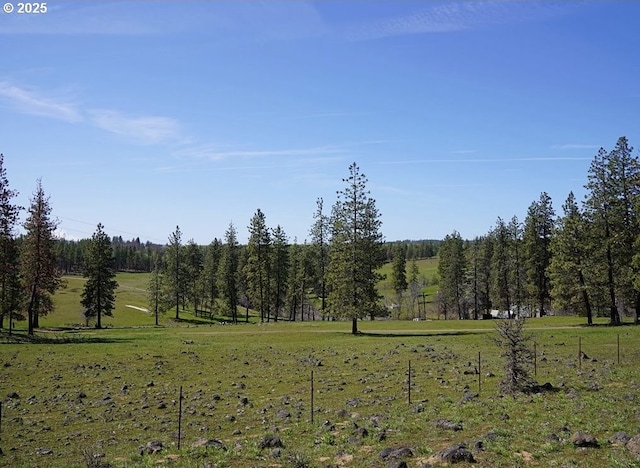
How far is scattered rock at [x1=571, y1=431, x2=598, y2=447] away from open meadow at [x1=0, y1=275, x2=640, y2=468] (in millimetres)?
211

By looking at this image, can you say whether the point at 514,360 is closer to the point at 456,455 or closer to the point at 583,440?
the point at 583,440

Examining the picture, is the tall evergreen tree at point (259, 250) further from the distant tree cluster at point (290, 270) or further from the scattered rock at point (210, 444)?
the scattered rock at point (210, 444)

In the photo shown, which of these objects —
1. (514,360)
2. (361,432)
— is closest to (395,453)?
(361,432)

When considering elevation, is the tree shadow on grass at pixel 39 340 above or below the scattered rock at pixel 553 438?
below

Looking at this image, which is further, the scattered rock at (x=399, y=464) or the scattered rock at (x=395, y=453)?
the scattered rock at (x=395, y=453)

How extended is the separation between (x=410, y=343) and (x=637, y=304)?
27358 mm

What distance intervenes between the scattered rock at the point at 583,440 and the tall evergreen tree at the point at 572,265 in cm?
4621

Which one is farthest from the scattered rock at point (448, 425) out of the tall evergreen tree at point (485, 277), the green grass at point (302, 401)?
the tall evergreen tree at point (485, 277)

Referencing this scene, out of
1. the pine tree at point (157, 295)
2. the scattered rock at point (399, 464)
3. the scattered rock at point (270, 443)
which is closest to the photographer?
the scattered rock at point (399, 464)

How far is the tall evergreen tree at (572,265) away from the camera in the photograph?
56125 mm

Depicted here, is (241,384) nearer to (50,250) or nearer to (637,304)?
(50,250)

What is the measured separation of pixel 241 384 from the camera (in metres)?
Answer: 28.3

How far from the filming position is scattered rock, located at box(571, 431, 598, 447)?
1357 cm

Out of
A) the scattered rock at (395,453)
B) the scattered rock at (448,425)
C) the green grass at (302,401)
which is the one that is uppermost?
the scattered rock at (395,453)
